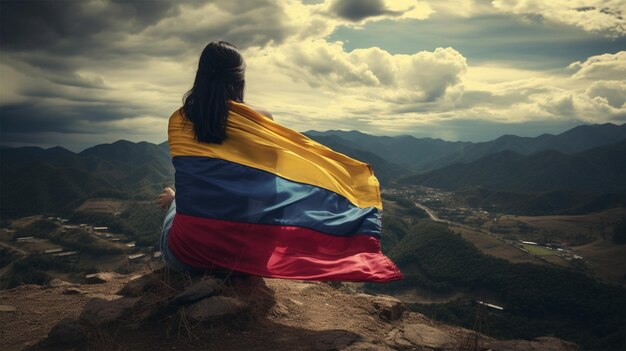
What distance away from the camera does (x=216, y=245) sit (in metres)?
4.91

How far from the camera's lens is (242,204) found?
16.3 feet

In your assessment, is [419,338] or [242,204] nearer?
[242,204]

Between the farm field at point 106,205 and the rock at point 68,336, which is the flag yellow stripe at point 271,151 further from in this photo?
the farm field at point 106,205

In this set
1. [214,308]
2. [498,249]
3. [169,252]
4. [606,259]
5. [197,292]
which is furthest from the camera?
[606,259]

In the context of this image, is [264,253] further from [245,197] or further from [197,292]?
[197,292]

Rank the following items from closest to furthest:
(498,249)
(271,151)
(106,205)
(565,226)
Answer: (271,151) < (498,249) < (565,226) < (106,205)

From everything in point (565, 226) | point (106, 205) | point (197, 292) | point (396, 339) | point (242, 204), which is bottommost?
point (565, 226)

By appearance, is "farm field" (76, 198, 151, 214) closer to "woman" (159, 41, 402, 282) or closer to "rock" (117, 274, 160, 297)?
"rock" (117, 274, 160, 297)

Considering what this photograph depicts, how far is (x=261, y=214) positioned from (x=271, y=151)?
98 cm

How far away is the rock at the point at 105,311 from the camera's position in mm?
4652

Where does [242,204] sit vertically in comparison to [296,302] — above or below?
above

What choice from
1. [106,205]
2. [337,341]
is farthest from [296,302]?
[106,205]

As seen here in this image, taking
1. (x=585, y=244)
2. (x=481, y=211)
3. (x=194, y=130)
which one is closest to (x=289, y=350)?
(x=194, y=130)

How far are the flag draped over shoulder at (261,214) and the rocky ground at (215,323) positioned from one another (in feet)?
1.83
